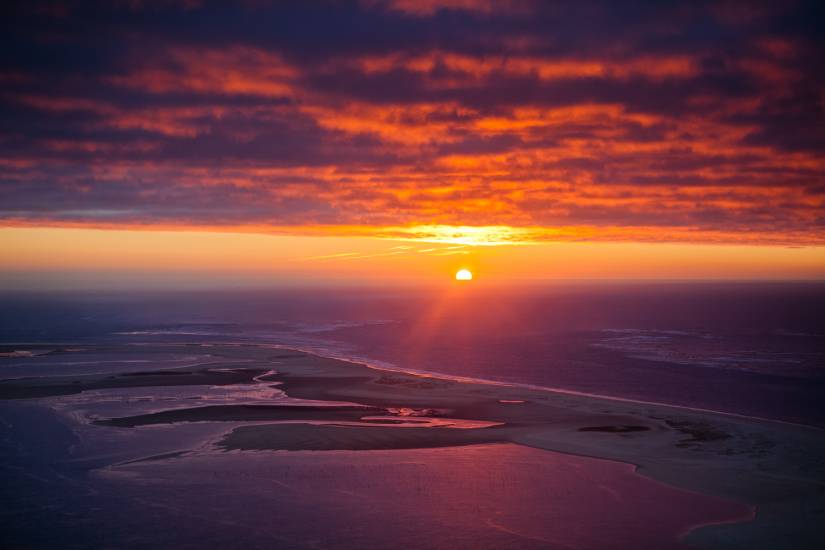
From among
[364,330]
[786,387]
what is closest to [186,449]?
[786,387]

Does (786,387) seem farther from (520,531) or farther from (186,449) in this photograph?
(186,449)

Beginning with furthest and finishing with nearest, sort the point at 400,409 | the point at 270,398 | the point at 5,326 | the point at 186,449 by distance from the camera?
1. the point at 5,326
2. the point at 270,398
3. the point at 400,409
4. the point at 186,449

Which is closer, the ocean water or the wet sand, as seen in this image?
the wet sand

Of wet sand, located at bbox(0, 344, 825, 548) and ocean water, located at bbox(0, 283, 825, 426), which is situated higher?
ocean water, located at bbox(0, 283, 825, 426)

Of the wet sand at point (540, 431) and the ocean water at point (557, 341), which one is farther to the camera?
the ocean water at point (557, 341)

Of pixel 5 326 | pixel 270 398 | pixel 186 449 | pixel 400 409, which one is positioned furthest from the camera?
pixel 5 326

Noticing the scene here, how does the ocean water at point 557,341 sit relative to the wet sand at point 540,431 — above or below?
above
